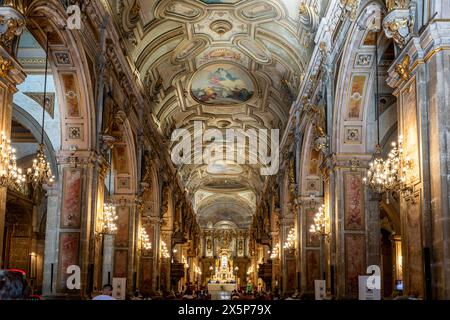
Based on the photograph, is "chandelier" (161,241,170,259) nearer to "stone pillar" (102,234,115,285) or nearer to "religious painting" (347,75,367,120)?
"stone pillar" (102,234,115,285)

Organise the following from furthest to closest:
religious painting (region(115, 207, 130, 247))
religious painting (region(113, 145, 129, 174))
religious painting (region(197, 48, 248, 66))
Answer: religious painting (region(197, 48, 248, 66)) < religious painting (region(115, 207, 130, 247)) < religious painting (region(113, 145, 129, 174))

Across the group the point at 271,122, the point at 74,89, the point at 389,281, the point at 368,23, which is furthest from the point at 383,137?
the point at 271,122

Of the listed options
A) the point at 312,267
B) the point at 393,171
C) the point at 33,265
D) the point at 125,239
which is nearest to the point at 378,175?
the point at 393,171

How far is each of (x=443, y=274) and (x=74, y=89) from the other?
9773 mm

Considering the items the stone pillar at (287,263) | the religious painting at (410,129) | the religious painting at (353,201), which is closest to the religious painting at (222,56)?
the stone pillar at (287,263)

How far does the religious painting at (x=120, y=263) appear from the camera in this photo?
846 inches

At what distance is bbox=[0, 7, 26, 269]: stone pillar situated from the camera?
30.3ft

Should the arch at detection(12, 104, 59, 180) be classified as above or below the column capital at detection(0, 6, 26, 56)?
above

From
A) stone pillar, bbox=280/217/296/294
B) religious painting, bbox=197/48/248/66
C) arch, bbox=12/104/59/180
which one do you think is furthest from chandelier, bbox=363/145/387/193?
stone pillar, bbox=280/217/296/294

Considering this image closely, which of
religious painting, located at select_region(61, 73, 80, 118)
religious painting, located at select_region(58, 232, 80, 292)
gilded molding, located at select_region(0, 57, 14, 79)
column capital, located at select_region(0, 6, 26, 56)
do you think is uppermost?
religious painting, located at select_region(61, 73, 80, 118)

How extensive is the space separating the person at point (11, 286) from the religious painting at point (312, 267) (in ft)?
63.3

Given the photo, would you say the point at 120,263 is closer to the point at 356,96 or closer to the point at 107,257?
the point at 107,257

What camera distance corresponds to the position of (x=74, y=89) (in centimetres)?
1471
